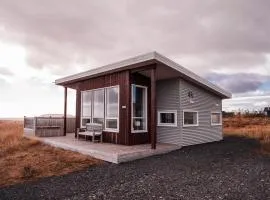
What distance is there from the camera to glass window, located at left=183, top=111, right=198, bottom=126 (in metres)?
11.1

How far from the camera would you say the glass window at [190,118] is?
36.4 feet

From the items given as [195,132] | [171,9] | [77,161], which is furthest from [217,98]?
[77,161]

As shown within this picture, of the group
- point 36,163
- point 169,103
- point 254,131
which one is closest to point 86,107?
point 169,103

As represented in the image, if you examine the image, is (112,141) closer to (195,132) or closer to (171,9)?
(195,132)

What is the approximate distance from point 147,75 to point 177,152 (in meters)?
3.58

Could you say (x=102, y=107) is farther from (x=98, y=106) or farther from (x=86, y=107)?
(x=86, y=107)

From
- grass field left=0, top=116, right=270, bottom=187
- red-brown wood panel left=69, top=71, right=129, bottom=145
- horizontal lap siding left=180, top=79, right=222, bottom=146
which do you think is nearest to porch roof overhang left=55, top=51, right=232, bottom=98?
red-brown wood panel left=69, top=71, right=129, bottom=145

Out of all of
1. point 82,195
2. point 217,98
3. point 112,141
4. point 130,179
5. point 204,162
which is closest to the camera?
point 82,195

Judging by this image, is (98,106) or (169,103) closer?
(169,103)

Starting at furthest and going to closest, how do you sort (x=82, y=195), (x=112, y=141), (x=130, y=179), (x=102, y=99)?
(x=102, y=99) < (x=112, y=141) < (x=130, y=179) < (x=82, y=195)

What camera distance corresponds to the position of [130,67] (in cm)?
945

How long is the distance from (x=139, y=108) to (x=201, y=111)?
12.0ft

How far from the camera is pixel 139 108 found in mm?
10438

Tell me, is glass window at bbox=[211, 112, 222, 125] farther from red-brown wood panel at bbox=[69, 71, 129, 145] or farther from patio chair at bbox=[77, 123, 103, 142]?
patio chair at bbox=[77, 123, 103, 142]
